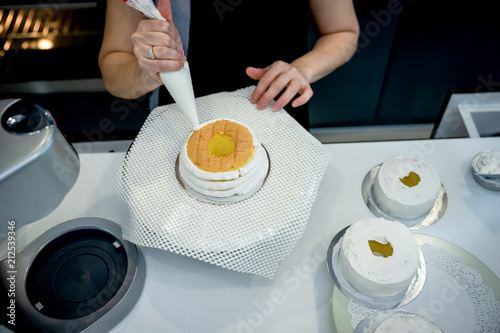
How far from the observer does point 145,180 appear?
2.81ft

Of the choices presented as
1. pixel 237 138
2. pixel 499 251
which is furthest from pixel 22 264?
pixel 499 251

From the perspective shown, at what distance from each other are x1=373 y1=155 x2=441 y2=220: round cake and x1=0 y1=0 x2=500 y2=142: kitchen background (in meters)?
0.85

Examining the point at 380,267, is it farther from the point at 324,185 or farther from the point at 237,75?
the point at 237,75

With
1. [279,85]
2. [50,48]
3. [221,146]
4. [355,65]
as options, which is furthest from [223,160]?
[50,48]

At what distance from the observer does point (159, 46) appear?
83cm

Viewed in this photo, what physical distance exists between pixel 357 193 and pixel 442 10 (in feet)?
3.46

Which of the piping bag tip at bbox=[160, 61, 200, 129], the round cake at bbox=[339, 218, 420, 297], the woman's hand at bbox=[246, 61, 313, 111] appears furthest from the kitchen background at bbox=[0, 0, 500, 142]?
the round cake at bbox=[339, 218, 420, 297]

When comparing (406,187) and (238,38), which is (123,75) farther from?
(406,187)

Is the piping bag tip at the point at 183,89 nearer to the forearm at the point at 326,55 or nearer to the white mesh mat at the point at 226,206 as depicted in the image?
the white mesh mat at the point at 226,206

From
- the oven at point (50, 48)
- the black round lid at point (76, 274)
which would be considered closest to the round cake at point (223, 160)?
the black round lid at point (76, 274)

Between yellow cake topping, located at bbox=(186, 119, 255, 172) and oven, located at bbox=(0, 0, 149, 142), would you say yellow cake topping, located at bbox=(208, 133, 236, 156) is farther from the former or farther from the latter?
oven, located at bbox=(0, 0, 149, 142)

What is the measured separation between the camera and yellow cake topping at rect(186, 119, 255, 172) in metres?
0.81

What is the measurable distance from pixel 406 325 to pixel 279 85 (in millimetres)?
636

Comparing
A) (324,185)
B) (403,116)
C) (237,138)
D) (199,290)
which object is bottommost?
(403,116)
